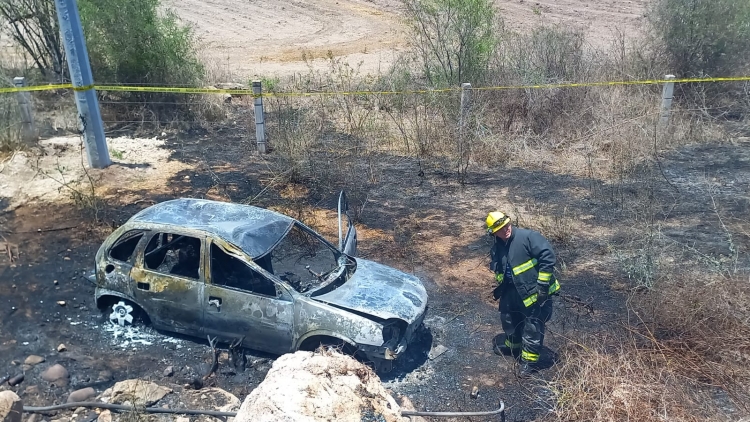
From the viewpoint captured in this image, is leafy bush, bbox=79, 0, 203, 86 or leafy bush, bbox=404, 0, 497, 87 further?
leafy bush, bbox=79, 0, 203, 86

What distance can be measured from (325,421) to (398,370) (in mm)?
2489

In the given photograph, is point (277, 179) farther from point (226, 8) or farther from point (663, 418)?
point (226, 8)

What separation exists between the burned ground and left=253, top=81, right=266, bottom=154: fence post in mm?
315

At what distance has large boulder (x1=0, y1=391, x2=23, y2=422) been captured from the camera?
4.62 meters

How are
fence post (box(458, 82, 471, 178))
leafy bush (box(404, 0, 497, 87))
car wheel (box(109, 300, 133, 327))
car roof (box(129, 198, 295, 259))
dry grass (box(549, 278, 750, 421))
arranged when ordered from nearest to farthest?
dry grass (box(549, 278, 750, 421)) → car roof (box(129, 198, 295, 259)) → car wheel (box(109, 300, 133, 327)) → fence post (box(458, 82, 471, 178)) → leafy bush (box(404, 0, 497, 87))

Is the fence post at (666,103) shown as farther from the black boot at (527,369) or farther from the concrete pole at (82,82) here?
the concrete pole at (82,82)

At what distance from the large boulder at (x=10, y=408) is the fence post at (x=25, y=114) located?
8.23 metres

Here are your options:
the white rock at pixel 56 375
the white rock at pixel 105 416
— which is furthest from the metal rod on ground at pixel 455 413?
the white rock at pixel 56 375

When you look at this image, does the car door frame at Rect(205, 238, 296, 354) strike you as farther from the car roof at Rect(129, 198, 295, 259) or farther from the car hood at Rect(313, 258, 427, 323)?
the car hood at Rect(313, 258, 427, 323)

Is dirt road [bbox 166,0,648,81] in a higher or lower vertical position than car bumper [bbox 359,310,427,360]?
higher

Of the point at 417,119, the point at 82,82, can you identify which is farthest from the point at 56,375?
the point at 417,119

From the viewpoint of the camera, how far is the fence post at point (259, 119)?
37.4ft

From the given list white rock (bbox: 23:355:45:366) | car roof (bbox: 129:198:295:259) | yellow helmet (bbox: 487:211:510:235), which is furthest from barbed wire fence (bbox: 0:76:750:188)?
white rock (bbox: 23:355:45:366)

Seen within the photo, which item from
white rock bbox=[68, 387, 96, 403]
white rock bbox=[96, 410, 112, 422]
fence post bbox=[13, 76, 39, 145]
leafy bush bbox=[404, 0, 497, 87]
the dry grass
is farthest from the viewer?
leafy bush bbox=[404, 0, 497, 87]
